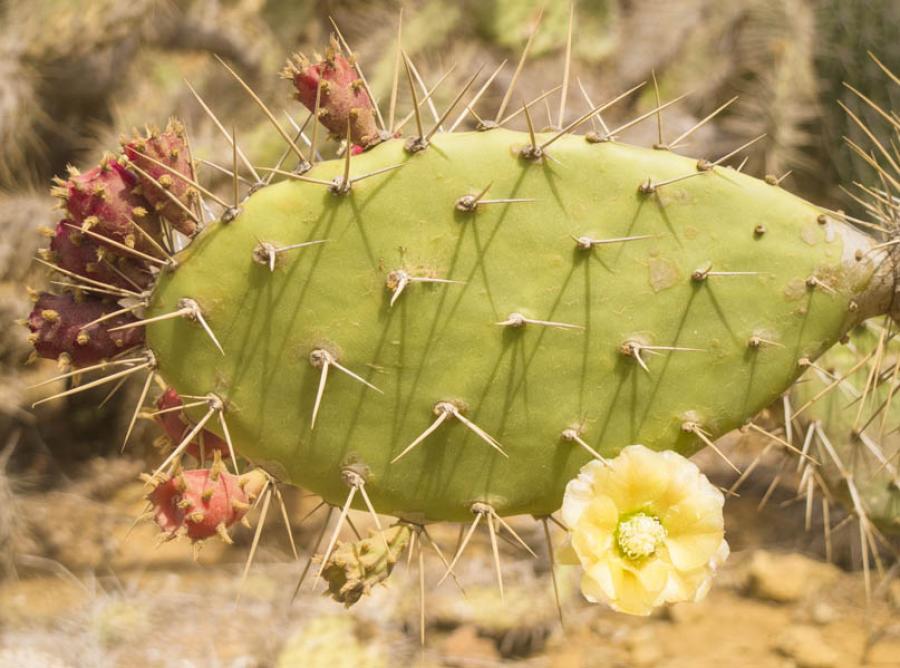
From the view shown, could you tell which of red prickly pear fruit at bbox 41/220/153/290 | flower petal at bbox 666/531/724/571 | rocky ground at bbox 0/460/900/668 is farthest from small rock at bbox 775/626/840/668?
red prickly pear fruit at bbox 41/220/153/290

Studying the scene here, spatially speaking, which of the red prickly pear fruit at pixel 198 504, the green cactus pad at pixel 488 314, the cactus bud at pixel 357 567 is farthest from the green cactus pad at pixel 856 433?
the red prickly pear fruit at pixel 198 504

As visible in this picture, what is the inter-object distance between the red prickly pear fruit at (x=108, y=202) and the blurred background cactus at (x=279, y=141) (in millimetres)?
1328

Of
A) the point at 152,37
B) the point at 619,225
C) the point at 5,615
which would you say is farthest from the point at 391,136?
the point at 152,37

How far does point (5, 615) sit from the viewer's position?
2.27m

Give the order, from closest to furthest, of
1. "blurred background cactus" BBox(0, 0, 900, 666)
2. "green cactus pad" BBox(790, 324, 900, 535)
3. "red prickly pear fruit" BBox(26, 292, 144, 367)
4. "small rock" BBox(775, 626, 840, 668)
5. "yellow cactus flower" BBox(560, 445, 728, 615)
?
"yellow cactus flower" BBox(560, 445, 728, 615) < "red prickly pear fruit" BBox(26, 292, 144, 367) < "green cactus pad" BBox(790, 324, 900, 535) < "small rock" BBox(775, 626, 840, 668) < "blurred background cactus" BBox(0, 0, 900, 666)

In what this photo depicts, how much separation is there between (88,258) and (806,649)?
181cm

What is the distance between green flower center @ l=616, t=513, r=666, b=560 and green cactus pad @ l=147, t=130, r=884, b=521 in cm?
11

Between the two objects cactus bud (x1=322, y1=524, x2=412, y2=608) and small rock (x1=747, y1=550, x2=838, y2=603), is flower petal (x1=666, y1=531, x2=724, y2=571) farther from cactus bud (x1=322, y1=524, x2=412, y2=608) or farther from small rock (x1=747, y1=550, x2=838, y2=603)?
small rock (x1=747, y1=550, x2=838, y2=603)

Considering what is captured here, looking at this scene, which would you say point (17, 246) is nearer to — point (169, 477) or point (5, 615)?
point (5, 615)

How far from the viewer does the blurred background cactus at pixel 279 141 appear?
7.14 feet

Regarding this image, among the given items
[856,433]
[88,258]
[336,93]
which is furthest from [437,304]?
[856,433]

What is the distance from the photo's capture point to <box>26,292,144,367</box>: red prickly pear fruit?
83 cm

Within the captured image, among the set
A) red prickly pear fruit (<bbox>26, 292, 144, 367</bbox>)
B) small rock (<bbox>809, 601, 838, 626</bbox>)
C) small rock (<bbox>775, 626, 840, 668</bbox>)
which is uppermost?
red prickly pear fruit (<bbox>26, 292, 144, 367</bbox>)

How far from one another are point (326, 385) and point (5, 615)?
187cm
